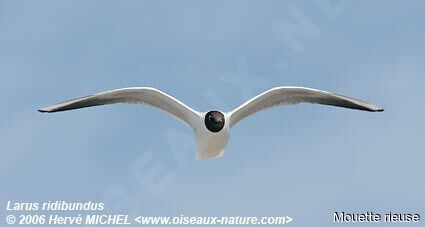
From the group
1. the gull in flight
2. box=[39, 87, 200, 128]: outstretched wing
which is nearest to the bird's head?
the gull in flight

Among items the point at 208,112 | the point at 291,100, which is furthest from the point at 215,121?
the point at 291,100

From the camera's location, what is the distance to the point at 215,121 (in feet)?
56.8

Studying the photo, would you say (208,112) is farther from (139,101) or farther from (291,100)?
(291,100)

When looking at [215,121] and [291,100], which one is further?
[291,100]

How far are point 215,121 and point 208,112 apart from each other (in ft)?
0.80

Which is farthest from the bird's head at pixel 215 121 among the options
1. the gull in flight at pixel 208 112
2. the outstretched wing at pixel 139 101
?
the outstretched wing at pixel 139 101

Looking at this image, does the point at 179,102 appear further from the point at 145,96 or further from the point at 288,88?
the point at 288,88

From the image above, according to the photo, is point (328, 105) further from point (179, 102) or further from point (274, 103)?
point (179, 102)

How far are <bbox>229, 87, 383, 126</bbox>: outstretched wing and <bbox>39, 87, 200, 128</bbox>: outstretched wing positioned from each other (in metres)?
0.78

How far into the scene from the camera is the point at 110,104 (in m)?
17.8

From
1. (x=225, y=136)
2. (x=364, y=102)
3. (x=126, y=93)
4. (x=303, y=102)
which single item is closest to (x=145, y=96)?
(x=126, y=93)

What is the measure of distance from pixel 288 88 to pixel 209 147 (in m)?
1.68

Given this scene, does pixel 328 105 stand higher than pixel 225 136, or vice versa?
pixel 328 105

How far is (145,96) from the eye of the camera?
1781 cm
